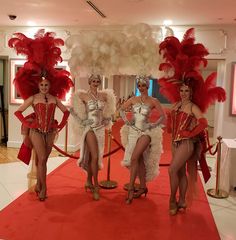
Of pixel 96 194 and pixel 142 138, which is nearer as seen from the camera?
pixel 142 138

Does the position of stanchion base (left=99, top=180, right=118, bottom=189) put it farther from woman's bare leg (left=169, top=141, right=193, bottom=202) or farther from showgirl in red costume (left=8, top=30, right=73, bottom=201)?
woman's bare leg (left=169, top=141, right=193, bottom=202)

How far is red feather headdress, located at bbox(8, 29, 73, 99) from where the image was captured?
422 centimetres

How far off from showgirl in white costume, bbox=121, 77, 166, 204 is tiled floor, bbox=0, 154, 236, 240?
3.36ft

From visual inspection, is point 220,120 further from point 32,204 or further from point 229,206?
point 32,204

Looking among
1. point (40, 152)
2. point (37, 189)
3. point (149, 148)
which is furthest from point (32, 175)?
point (149, 148)

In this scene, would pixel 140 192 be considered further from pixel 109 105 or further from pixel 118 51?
pixel 118 51

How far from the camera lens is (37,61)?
13.9 feet

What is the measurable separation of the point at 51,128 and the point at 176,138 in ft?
5.50

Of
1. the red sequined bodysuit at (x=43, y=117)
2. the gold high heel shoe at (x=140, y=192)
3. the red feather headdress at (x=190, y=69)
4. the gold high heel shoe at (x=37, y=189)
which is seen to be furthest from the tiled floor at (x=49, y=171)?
the red feather headdress at (x=190, y=69)

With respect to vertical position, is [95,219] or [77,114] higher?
[77,114]

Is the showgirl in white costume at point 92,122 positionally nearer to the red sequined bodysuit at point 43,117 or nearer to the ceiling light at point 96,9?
the red sequined bodysuit at point 43,117

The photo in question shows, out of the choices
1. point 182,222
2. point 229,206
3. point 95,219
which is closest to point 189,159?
point 182,222

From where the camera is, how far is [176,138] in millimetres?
3930

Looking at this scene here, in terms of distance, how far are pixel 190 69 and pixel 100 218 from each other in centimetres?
211
